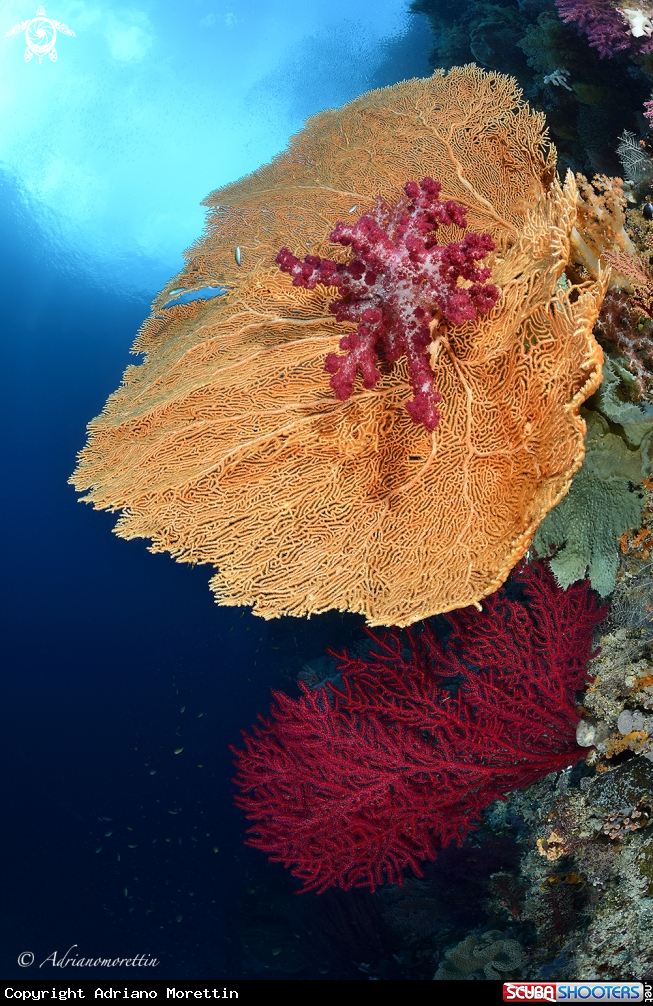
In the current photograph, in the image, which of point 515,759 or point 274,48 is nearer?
point 515,759

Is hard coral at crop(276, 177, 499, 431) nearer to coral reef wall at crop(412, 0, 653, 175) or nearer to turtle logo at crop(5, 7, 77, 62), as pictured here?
coral reef wall at crop(412, 0, 653, 175)

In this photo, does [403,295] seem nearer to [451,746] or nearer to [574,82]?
[451,746]

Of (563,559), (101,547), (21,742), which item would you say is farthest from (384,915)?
(101,547)

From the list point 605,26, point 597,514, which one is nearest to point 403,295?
point 597,514

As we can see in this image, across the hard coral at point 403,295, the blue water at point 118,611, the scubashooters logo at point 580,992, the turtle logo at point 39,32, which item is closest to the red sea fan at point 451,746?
the scubashooters logo at point 580,992

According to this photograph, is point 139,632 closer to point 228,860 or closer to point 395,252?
point 228,860
